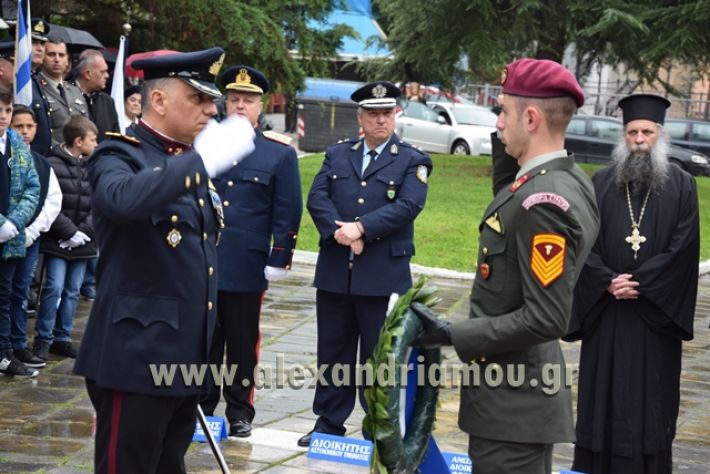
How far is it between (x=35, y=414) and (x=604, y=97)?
36.2 m

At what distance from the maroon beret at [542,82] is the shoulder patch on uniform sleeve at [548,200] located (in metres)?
0.34

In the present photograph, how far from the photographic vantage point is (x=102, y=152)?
4379mm

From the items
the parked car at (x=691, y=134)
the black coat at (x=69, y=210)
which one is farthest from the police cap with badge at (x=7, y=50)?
the parked car at (x=691, y=134)

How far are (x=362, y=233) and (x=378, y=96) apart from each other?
2.69 feet

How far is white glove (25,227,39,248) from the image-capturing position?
8.22 metres

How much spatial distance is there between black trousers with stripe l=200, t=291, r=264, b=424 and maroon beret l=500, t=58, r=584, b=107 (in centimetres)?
343

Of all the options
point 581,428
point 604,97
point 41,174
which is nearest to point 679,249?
point 581,428

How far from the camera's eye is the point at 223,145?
423 centimetres

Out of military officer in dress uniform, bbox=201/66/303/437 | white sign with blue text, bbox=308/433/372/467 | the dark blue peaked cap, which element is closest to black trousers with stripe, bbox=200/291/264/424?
military officer in dress uniform, bbox=201/66/303/437

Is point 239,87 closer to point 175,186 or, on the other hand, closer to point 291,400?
point 291,400

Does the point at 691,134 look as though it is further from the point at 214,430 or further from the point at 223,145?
the point at 223,145

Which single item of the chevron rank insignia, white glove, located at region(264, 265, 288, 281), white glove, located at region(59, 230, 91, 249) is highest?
the chevron rank insignia

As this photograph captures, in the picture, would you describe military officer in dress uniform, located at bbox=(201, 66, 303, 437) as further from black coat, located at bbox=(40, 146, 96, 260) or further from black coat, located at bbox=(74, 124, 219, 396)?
black coat, located at bbox=(74, 124, 219, 396)

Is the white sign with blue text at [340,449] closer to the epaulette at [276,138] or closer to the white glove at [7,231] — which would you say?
the epaulette at [276,138]
